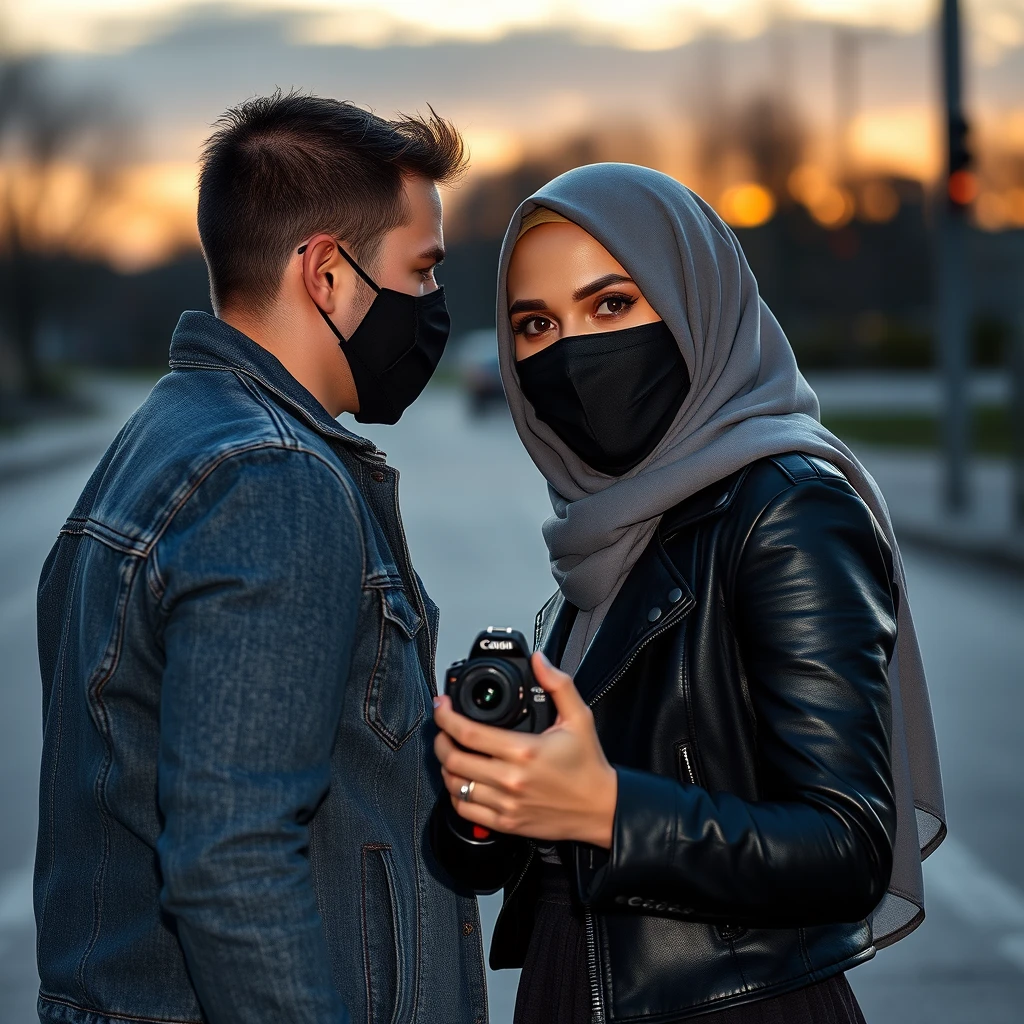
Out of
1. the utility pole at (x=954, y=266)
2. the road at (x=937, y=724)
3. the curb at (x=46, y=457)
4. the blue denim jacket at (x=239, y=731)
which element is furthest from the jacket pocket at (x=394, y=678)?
the curb at (x=46, y=457)

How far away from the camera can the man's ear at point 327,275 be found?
218 cm

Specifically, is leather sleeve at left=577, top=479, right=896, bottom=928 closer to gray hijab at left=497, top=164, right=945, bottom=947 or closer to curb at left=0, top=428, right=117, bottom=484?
gray hijab at left=497, top=164, right=945, bottom=947


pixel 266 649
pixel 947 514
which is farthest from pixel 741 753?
pixel 947 514

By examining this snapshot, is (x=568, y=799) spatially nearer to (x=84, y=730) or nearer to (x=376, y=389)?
(x=84, y=730)

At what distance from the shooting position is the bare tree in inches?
2217

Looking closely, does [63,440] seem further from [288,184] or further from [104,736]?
[104,736]

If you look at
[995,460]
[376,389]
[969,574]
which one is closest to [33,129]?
[995,460]

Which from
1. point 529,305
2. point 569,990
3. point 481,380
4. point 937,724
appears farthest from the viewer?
point 481,380

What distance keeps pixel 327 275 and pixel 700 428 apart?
63cm

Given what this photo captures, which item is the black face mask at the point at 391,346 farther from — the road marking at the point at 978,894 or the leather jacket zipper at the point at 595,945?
the road marking at the point at 978,894

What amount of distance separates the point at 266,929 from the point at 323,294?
3.26 feet

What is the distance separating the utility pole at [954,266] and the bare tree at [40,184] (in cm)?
4436

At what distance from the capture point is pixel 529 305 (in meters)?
2.44

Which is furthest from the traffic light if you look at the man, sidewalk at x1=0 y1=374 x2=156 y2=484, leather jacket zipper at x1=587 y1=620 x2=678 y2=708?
leather jacket zipper at x1=587 y1=620 x2=678 y2=708
